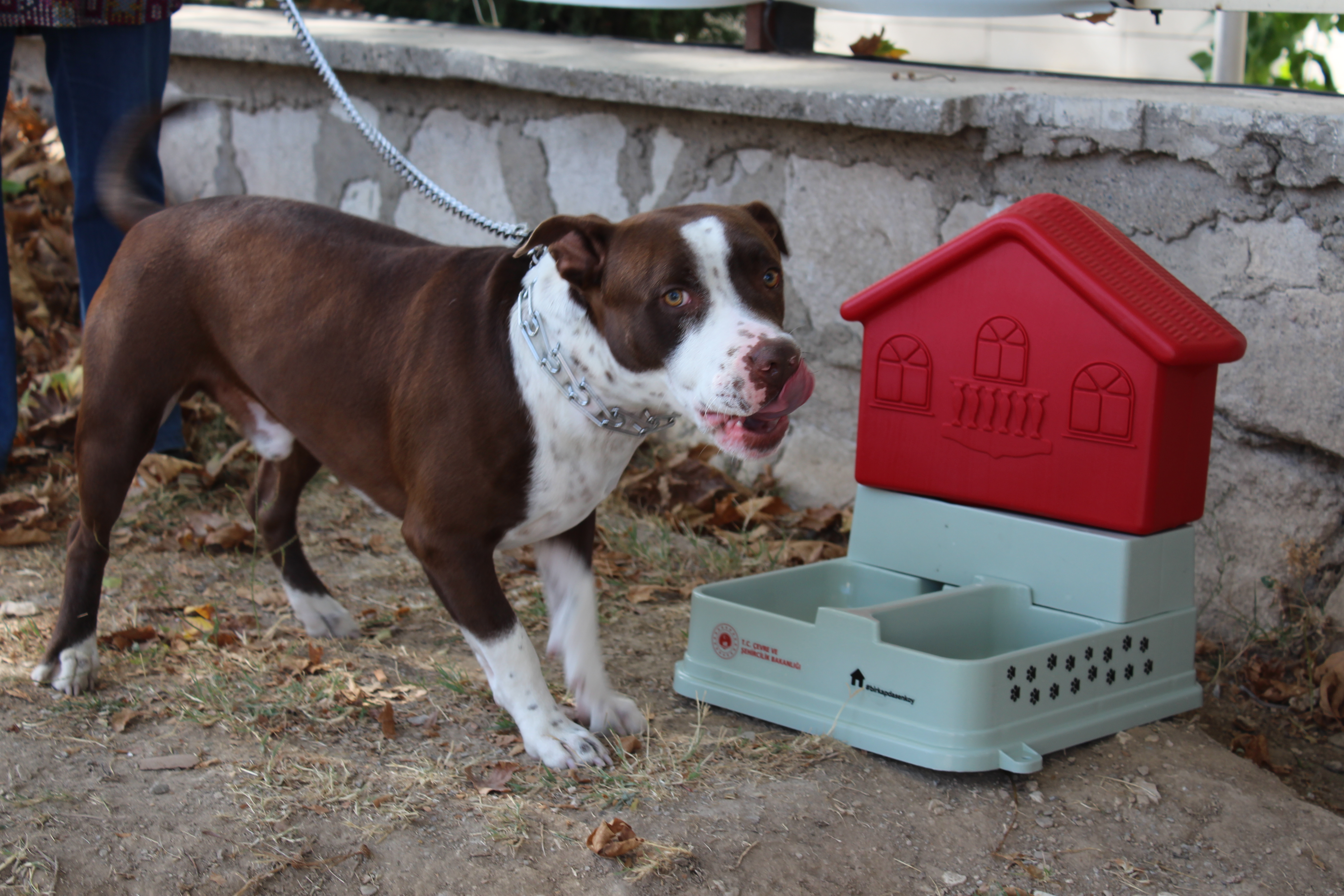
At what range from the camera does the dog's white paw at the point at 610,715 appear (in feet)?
7.86

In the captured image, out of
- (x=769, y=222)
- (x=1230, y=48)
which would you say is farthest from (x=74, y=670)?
(x=1230, y=48)

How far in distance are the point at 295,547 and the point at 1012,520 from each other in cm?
163

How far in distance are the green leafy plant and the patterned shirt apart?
3.11m

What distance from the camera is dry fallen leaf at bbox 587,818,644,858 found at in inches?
77.1

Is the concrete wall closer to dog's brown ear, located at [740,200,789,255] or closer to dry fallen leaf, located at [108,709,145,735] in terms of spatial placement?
dog's brown ear, located at [740,200,789,255]

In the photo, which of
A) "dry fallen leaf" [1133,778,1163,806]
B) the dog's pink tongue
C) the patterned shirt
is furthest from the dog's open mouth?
the patterned shirt

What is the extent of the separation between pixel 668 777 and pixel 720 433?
0.63m

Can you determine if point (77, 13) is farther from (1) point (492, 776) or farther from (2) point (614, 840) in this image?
(2) point (614, 840)

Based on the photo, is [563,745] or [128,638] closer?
[563,745]

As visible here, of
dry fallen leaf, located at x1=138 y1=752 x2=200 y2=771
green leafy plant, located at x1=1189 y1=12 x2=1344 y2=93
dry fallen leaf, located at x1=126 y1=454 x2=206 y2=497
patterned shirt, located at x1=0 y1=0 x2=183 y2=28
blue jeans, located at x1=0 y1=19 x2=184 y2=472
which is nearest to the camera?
dry fallen leaf, located at x1=138 y1=752 x2=200 y2=771

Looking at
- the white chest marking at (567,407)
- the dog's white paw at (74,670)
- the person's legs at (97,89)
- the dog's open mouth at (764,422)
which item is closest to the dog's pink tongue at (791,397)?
the dog's open mouth at (764,422)

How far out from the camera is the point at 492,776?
2236mm

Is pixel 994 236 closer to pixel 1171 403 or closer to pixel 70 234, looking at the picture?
pixel 1171 403

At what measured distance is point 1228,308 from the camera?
2896mm
